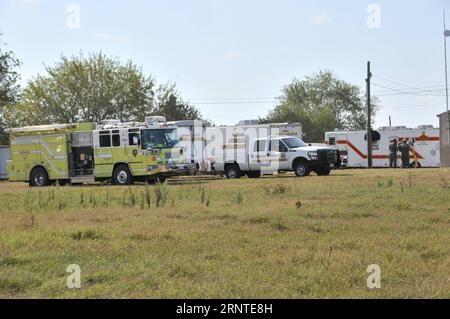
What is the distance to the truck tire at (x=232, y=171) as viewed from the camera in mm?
28906

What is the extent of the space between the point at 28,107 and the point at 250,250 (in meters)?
47.8

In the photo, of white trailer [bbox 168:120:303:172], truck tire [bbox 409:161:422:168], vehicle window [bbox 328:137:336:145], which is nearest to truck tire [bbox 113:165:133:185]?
white trailer [bbox 168:120:303:172]

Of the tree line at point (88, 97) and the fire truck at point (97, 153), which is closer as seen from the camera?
the fire truck at point (97, 153)

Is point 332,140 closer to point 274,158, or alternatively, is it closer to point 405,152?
point 405,152

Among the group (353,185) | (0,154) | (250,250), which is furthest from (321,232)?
(0,154)

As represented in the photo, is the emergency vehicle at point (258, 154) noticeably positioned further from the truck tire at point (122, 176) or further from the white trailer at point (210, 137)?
the truck tire at point (122, 176)

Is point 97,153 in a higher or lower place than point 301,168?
higher

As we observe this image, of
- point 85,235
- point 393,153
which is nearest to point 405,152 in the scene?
point 393,153

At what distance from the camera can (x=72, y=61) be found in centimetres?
5322

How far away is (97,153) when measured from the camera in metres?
26.7

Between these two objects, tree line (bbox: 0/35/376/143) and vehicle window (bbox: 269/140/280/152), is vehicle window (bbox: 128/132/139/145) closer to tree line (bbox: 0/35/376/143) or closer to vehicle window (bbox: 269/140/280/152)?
vehicle window (bbox: 269/140/280/152)

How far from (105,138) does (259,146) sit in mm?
7118

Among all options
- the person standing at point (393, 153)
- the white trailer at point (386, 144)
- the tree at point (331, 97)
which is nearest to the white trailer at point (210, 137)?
the person standing at point (393, 153)
